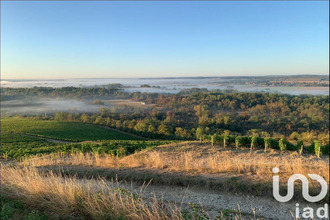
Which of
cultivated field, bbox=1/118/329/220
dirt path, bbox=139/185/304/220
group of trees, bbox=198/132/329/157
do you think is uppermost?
cultivated field, bbox=1/118/329/220

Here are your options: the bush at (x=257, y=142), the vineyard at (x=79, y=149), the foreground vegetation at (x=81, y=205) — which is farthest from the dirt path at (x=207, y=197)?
the bush at (x=257, y=142)

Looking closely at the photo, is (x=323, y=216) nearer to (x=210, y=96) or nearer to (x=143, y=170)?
(x=143, y=170)

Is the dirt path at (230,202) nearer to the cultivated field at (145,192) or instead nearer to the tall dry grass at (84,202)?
the cultivated field at (145,192)

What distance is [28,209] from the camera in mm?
4176

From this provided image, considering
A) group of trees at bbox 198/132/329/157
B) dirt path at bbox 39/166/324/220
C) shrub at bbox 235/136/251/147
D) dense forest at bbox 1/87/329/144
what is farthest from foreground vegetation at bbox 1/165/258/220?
dense forest at bbox 1/87/329/144

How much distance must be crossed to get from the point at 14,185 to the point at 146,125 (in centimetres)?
5195

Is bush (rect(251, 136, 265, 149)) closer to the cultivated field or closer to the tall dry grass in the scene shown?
the cultivated field

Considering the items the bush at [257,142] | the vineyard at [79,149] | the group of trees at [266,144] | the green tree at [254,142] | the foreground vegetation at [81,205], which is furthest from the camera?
the vineyard at [79,149]

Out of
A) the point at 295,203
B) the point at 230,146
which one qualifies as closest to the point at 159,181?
the point at 295,203

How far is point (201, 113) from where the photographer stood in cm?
7400

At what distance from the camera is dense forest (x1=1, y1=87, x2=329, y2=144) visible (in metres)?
54.6

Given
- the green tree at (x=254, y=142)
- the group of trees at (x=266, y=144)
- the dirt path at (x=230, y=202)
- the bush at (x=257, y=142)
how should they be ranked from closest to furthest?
the dirt path at (x=230, y=202)
the group of trees at (x=266, y=144)
the green tree at (x=254, y=142)
the bush at (x=257, y=142)

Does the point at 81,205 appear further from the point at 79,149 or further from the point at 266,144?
the point at 79,149

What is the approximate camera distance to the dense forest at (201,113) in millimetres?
54625
